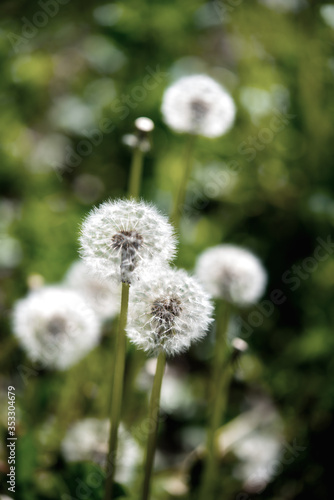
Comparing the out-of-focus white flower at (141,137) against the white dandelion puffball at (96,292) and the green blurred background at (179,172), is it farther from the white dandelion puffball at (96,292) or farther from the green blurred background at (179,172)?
the green blurred background at (179,172)

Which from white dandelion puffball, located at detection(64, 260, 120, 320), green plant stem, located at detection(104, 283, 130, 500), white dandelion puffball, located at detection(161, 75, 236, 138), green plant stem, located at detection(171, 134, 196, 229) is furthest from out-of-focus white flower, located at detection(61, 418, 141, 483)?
white dandelion puffball, located at detection(161, 75, 236, 138)

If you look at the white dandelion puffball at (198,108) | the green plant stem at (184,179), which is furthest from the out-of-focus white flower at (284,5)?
the green plant stem at (184,179)

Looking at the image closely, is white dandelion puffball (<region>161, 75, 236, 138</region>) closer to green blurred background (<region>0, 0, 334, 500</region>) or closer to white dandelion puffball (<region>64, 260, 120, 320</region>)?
white dandelion puffball (<region>64, 260, 120, 320</region>)

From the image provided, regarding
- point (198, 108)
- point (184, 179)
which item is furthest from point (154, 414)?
point (198, 108)

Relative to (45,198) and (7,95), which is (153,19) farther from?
(45,198)

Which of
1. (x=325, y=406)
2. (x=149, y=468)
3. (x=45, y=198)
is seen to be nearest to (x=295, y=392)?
(x=325, y=406)

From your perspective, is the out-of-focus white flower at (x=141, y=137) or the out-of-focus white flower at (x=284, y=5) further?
the out-of-focus white flower at (x=284, y=5)
